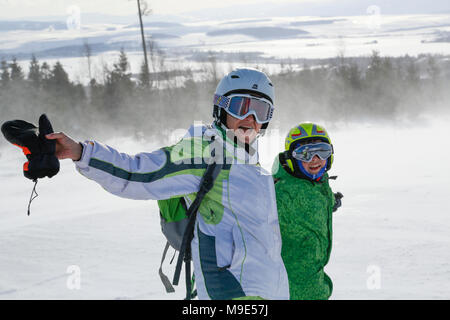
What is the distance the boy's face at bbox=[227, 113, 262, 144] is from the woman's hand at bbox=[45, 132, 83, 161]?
83cm

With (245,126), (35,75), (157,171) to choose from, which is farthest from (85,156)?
(35,75)

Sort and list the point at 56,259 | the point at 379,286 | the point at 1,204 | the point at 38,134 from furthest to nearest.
A: 1. the point at 1,204
2. the point at 56,259
3. the point at 379,286
4. the point at 38,134

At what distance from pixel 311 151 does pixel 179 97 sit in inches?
1470

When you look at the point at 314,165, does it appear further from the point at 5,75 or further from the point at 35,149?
the point at 5,75

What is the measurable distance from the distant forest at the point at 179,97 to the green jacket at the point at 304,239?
33.0 m

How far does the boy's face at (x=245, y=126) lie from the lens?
7.75 feet

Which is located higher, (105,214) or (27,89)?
(27,89)

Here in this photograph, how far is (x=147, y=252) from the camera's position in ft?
28.3

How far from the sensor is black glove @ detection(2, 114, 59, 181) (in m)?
1.68

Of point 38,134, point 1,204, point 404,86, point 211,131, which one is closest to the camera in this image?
point 38,134

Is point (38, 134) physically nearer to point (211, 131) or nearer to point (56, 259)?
point (211, 131)

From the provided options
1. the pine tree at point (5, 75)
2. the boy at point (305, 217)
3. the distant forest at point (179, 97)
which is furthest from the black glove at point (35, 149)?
the pine tree at point (5, 75)

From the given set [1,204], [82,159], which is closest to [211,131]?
[82,159]

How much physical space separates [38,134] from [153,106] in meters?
36.1
